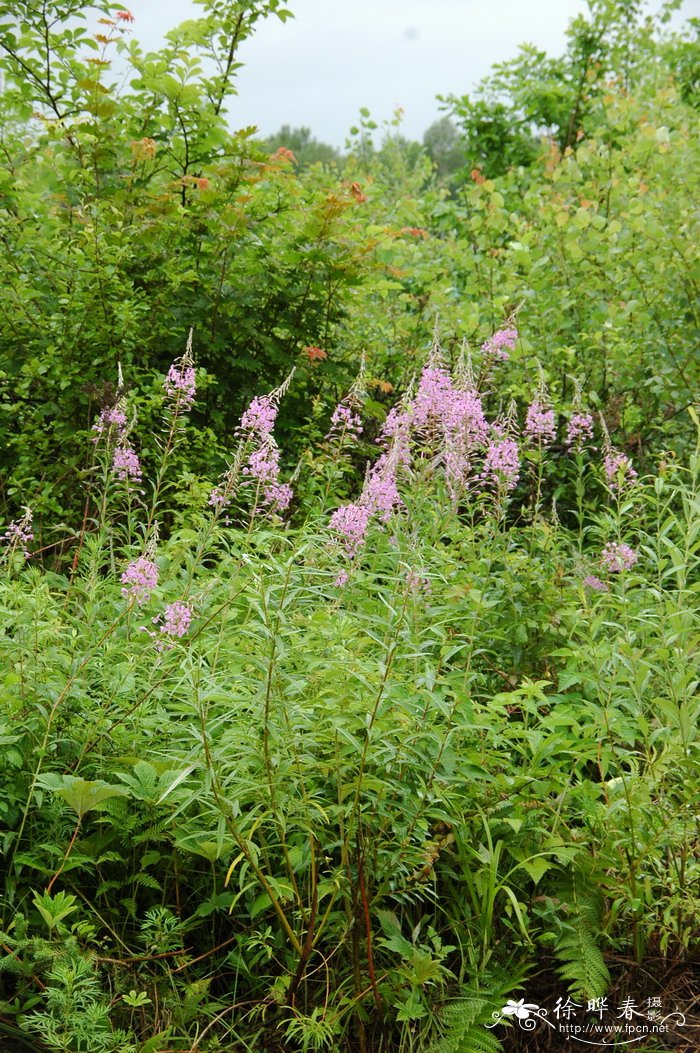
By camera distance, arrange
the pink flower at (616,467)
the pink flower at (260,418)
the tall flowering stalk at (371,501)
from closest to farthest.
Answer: the tall flowering stalk at (371,501), the pink flower at (260,418), the pink flower at (616,467)

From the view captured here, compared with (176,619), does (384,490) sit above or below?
above

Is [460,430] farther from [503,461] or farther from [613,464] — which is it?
[613,464]

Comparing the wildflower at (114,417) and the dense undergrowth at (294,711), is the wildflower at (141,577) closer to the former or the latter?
the dense undergrowth at (294,711)

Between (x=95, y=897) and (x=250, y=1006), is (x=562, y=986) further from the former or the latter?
(x=95, y=897)

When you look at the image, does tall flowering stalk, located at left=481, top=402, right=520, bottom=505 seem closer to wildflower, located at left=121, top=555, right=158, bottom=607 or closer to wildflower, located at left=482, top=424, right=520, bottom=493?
wildflower, located at left=482, top=424, right=520, bottom=493

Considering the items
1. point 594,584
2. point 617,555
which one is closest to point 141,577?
point 617,555

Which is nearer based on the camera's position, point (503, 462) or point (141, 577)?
point (141, 577)

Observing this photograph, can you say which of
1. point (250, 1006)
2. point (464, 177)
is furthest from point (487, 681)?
point (464, 177)

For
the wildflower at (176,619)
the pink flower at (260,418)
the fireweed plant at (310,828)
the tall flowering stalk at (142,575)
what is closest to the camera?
the fireweed plant at (310,828)
